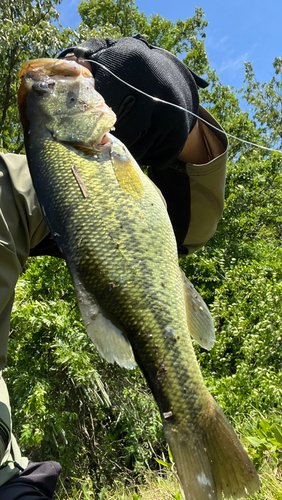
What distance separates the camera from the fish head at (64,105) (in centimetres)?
142

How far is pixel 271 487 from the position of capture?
2359 mm

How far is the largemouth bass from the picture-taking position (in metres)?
1.11

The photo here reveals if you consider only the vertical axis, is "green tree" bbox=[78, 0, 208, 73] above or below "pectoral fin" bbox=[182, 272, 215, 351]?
above

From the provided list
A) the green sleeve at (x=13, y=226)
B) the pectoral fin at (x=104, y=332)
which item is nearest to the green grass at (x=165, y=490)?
the pectoral fin at (x=104, y=332)

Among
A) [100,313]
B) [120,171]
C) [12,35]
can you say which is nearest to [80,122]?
[120,171]

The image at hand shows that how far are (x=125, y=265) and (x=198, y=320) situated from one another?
0.34 m

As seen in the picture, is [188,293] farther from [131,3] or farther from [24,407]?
[131,3]

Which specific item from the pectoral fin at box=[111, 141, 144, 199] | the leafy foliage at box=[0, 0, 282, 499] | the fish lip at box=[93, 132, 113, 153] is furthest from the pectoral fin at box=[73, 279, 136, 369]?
the leafy foliage at box=[0, 0, 282, 499]

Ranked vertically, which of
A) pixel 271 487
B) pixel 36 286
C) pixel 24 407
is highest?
pixel 271 487

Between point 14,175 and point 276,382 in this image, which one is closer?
point 14,175

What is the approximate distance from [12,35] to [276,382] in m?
6.25

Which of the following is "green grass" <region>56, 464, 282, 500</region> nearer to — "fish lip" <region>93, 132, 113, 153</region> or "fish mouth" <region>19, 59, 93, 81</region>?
"fish lip" <region>93, 132, 113, 153</region>

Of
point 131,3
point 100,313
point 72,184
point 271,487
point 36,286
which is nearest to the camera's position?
point 100,313

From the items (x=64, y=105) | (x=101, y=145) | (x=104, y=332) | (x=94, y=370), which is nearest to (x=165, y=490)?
(x=94, y=370)
